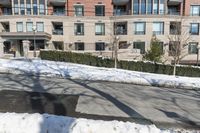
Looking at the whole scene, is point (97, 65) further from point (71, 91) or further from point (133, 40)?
point (133, 40)

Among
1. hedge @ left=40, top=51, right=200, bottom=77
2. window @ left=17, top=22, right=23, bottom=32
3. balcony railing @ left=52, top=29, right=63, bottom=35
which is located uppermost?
window @ left=17, top=22, right=23, bottom=32

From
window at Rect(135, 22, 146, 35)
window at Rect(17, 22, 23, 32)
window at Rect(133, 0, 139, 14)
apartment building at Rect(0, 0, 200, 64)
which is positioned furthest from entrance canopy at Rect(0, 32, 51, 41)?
window at Rect(133, 0, 139, 14)

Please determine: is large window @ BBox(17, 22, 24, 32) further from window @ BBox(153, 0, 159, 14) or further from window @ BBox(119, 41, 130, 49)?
window @ BBox(153, 0, 159, 14)

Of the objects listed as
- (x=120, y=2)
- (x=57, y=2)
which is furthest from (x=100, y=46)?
(x=57, y=2)

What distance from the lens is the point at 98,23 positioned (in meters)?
38.9

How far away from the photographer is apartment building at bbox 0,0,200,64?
122 feet

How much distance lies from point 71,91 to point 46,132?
5203mm

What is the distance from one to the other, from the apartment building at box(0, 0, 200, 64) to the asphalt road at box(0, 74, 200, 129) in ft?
87.0

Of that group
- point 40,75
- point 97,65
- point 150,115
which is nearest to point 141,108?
point 150,115

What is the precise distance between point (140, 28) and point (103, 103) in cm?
3093

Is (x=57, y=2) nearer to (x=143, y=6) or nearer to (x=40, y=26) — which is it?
(x=40, y=26)

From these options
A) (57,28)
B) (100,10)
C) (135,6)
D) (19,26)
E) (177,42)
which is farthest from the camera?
(57,28)

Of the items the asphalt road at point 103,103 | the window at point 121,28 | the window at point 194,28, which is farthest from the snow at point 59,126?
the window at point 194,28

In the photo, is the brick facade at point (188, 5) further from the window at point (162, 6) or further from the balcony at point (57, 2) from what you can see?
the balcony at point (57, 2)
